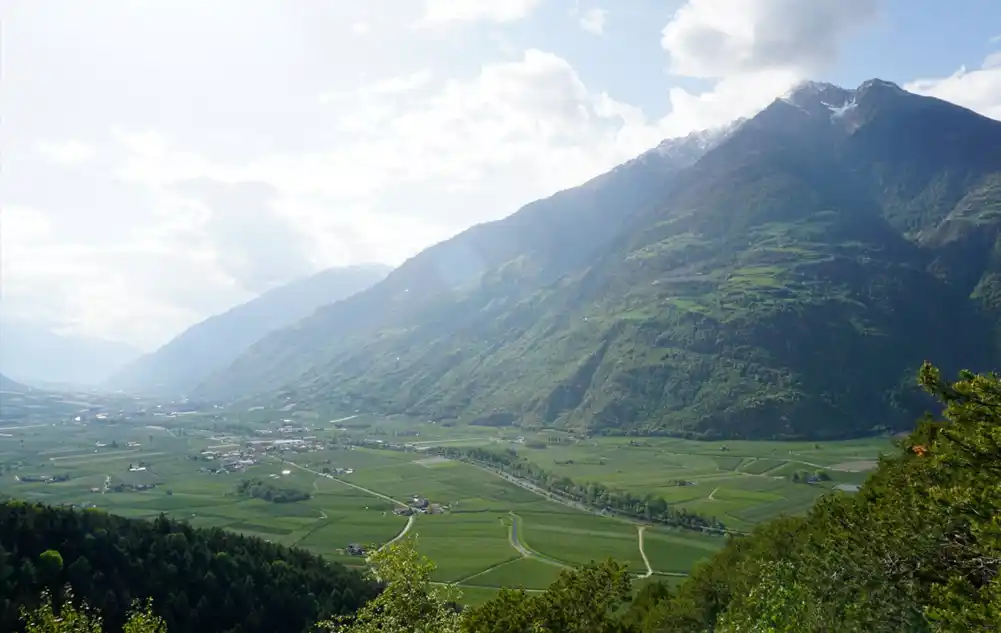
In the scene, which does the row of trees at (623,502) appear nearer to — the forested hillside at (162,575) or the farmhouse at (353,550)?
the farmhouse at (353,550)

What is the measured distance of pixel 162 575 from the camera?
255 feet

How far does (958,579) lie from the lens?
26.1m

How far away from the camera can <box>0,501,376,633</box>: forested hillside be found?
70312mm

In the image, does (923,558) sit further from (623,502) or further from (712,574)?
(623,502)

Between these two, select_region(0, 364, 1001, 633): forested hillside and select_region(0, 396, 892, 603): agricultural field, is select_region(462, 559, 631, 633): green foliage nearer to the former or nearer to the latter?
select_region(0, 364, 1001, 633): forested hillside

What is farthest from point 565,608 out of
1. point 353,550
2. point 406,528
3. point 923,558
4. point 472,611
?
point 406,528

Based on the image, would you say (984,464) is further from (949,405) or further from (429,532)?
(429,532)

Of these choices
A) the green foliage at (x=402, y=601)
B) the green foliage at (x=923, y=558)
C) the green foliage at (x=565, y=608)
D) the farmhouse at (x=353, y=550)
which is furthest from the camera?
the farmhouse at (x=353, y=550)

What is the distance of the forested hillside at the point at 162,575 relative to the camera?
70.3m

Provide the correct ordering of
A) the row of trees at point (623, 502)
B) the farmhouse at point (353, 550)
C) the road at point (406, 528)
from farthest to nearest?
the row of trees at point (623, 502) < the road at point (406, 528) < the farmhouse at point (353, 550)

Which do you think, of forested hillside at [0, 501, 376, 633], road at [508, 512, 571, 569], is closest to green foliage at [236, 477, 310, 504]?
road at [508, 512, 571, 569]

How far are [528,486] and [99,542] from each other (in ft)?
398

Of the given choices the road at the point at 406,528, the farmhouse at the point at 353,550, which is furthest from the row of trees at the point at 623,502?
the farmhouse at the point at 353,550

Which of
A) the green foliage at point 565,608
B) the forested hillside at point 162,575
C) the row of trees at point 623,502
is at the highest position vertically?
the green foliage at point 565,608
